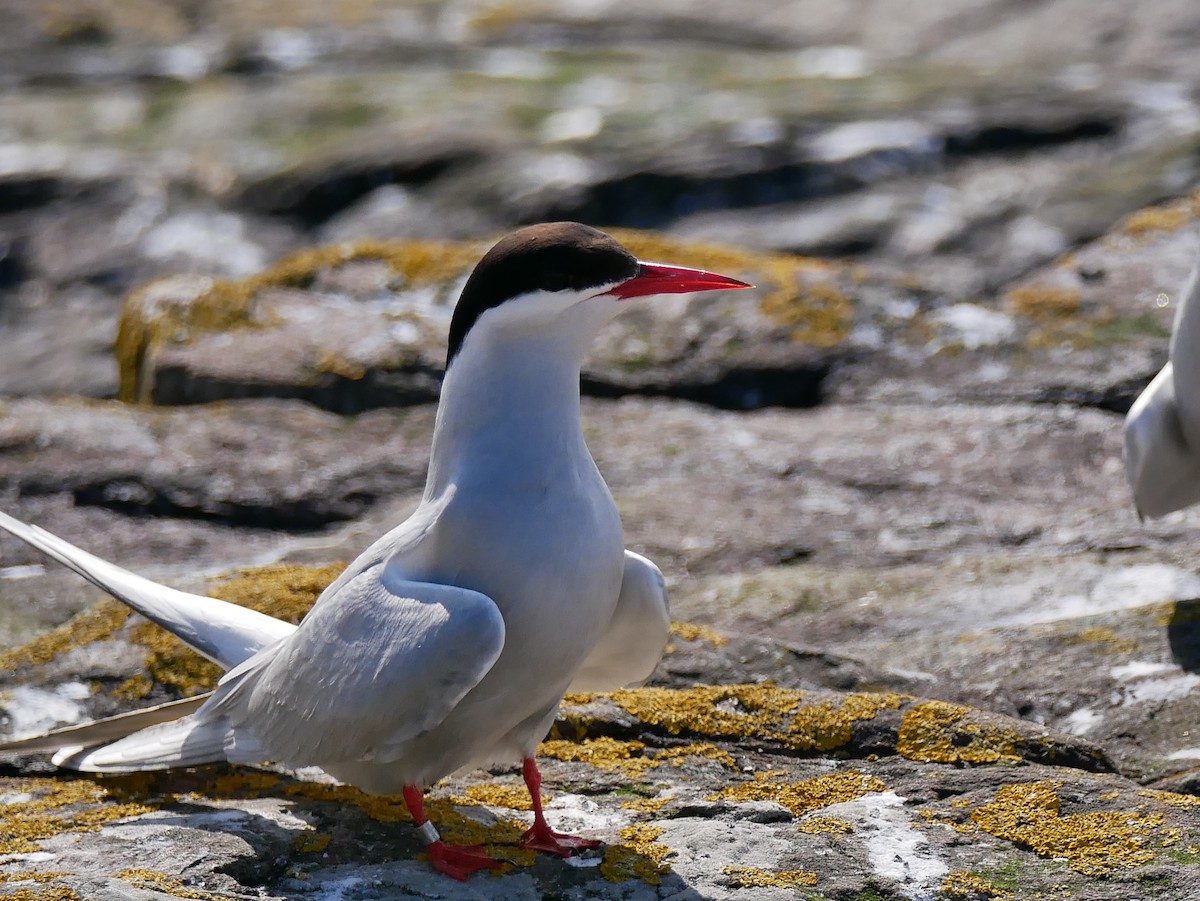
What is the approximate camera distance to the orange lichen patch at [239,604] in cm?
480

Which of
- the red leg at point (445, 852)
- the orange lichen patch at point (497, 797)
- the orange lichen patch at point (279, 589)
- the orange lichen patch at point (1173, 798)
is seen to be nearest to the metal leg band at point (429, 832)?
the red leg at point (445, 852)

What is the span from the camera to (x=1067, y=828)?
11.9 feet

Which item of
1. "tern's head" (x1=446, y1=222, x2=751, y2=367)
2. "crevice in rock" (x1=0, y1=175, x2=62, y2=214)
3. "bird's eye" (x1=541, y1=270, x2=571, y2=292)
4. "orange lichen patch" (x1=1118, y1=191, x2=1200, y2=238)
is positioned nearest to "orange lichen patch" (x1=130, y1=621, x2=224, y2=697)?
"tern's head" (x1=446, y1=222, x2=751, y2=367)

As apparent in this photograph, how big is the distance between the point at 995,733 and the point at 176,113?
34.4 feet

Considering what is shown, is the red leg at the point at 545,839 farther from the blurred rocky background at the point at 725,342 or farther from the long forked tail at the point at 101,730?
the long forked tail at the point at 101,730

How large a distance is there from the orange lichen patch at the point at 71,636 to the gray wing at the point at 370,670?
47.8 inches

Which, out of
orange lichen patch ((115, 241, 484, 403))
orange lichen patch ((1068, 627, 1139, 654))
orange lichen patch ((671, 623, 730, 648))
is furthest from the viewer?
orange lichen patch ((115, 241, 484, 403))

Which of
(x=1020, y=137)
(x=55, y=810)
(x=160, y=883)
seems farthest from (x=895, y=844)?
(x=1020, y=137)

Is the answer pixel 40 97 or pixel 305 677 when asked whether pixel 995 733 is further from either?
pixel 40 97

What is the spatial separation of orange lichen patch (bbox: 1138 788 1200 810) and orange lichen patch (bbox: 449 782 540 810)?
5.12ft

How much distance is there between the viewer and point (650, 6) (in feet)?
48.9

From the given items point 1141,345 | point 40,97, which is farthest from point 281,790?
point 40,97

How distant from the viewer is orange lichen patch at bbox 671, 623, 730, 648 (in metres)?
4.90

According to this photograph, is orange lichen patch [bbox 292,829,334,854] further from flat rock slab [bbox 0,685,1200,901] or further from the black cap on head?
the black cap on head
